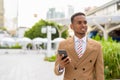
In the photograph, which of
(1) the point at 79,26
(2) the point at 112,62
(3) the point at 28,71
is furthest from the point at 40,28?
(1) the point at 79,26

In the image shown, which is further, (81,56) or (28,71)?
(28,71)

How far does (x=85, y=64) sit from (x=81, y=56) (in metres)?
0.08

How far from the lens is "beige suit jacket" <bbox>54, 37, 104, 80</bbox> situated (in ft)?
9.69

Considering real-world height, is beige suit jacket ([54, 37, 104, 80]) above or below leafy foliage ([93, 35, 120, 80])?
above

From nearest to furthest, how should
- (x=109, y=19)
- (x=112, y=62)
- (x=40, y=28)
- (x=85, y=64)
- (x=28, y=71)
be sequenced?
(x=85, y=64) < (x=112, y=62) < (x=28, y=71) < (x=109, y=19) < (x=40, y=28)

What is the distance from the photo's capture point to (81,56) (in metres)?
2.97

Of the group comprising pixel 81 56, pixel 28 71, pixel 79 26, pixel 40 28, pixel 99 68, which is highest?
pixel 79 26

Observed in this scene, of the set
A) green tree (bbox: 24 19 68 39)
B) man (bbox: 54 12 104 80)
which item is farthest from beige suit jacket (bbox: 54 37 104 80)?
→ green tree (bbox: 24 19 68 39)

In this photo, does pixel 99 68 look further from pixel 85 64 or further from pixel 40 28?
pixel 40 28

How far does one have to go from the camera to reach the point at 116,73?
391 inches

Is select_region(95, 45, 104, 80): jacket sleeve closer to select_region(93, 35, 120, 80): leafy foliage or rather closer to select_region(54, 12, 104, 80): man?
select_region(54, 12, 104, 80): man

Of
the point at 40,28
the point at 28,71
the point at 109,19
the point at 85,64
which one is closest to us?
the point at 85,64

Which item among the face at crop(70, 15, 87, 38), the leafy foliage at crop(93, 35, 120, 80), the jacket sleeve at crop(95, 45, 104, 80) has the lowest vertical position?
the leafy foliage at crop(93, 35, 120, 80)

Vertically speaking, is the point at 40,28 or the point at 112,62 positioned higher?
the point at 112,62
